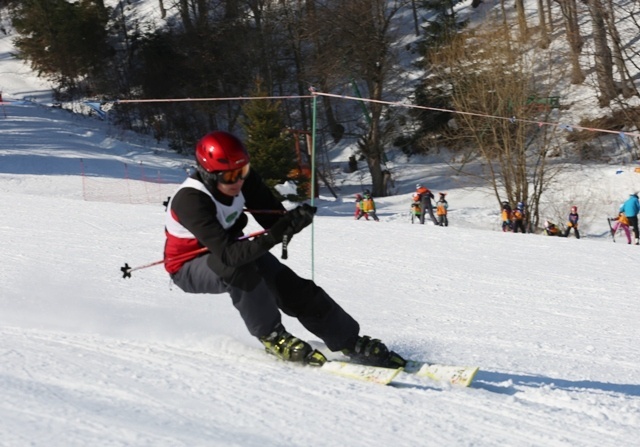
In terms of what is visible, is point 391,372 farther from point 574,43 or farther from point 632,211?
point 574,43

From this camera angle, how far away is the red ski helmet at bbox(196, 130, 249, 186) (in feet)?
16.5

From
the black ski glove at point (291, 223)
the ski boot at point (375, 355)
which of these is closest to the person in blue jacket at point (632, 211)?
the ski boot at point (375, 355)

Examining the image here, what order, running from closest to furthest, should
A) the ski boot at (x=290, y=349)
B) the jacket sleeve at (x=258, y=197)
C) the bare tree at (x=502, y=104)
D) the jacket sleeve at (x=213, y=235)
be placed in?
the jacket sleeve at (x=213, y=235) < the ski boot at (x=290, y=349) < the jacket sleeve at (x=258, y=197) < the bare tree at (x=502, y=104)

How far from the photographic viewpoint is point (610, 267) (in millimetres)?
11953

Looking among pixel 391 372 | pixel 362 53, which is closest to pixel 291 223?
pixel 391 372

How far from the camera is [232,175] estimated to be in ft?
16.8

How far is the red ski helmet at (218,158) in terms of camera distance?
5039 millimetres

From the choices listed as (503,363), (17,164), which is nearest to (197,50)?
(17,164)

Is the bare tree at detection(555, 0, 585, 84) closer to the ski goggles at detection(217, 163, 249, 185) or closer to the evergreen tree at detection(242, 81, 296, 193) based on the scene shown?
the evergreen tree at detection(242, 81, 296, 193)

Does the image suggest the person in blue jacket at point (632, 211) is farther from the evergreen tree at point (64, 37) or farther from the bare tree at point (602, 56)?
the evergreen tree at point (64, 37)

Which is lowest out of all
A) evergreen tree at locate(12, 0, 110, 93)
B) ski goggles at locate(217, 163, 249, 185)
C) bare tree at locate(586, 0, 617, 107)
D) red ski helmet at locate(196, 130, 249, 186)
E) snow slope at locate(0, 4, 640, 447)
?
snow slope at locate(0, 4, 640, 447)

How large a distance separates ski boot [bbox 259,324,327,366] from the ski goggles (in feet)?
3.14

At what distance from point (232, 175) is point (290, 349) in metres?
1.12

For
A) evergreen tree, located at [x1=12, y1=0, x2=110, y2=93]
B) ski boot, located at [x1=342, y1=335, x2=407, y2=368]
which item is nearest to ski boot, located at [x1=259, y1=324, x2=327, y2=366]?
ski boot, located at [x1=342, y1=335, x2=407, y2=368]
